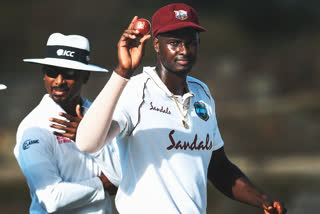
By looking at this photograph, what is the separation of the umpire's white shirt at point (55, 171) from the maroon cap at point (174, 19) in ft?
2.88

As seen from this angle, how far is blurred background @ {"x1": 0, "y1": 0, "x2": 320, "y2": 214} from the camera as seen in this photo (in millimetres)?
13414

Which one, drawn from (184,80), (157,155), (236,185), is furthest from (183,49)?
(236,185)

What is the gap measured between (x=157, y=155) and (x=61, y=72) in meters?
1.09

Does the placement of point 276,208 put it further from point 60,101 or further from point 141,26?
point 60,101

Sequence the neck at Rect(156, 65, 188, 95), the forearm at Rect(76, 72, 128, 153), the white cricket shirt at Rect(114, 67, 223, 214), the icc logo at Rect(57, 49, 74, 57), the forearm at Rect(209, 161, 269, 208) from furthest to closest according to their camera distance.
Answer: the icc logo at Rect(57, 49, 74, 57), the forearm at Rect(209, 161, 269, 208), the neck at Rect(156, 65, 188, 95), the white cricket shirt at Rect(114, 67, 223, 214), the forearm at Rect(76, 72, 128, 153)

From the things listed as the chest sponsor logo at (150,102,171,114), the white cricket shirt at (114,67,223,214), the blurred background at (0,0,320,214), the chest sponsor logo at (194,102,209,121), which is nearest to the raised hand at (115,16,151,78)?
the white cricket shirt at (114,67,223,214)

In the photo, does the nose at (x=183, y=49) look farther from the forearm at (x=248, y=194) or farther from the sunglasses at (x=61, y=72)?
the sunglasses at (x=61, y=72)

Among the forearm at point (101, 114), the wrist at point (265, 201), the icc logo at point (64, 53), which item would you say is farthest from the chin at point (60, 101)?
the wrist at point (265, 201)

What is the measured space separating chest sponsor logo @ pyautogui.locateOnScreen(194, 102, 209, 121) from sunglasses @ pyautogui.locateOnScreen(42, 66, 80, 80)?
3.04 ft

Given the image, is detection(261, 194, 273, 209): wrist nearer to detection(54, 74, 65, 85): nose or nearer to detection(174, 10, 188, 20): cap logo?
detection(174, 10, 188, 20): cap logo

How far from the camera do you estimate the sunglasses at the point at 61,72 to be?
355 cm

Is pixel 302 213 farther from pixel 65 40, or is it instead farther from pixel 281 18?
pixel 281 18

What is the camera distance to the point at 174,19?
279 cm

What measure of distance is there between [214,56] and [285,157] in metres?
6.93
